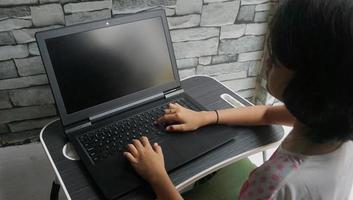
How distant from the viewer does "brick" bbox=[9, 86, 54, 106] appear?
42.4 inches

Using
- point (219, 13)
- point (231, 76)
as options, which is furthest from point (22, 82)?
point (231, 76)

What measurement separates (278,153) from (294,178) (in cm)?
7

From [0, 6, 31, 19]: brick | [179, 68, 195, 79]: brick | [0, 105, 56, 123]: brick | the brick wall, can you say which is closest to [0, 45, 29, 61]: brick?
the brick wall

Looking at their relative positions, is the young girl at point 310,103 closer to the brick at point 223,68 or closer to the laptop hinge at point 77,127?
the laptop hinge at point 77,127

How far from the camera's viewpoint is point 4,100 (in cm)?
107

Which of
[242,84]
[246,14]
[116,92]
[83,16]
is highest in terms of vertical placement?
[83,16]

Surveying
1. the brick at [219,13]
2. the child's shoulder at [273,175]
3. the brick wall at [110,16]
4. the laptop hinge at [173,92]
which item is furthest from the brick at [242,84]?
the child's shoulder at [273,175]

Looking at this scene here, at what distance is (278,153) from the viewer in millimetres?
634

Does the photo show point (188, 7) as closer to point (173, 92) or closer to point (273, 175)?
point (173, 92)

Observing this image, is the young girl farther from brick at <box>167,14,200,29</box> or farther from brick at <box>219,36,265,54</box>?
brick at <box>219,36,265,54</box>

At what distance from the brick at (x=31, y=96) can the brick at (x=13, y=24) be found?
230 mm

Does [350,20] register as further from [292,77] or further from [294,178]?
[294,178]

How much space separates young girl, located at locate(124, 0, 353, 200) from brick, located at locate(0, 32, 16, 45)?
0.58 meters

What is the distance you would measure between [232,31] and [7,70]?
32.5 inches
